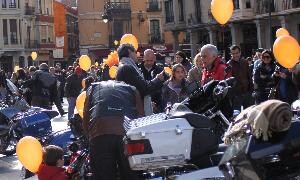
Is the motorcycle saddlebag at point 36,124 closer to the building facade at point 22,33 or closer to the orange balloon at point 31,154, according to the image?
→ the orange balloon at point 31,154

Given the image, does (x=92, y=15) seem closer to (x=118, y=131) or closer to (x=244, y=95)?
(x=244, y=95)

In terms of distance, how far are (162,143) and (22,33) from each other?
2369 inches

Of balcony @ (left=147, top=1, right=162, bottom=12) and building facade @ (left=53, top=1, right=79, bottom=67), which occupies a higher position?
balcony @ (left=147, top=1, right=162, bottom=12)

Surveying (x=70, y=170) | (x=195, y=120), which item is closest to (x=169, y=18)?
(x=70, y=170)

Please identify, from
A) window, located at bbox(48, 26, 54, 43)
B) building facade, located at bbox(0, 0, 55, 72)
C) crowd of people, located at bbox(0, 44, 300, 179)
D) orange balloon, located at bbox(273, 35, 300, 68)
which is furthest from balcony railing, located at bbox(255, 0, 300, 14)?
window, located at bbox(48, 26, 54, 43)

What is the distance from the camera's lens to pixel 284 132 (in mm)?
4039

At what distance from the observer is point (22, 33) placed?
2482 inches

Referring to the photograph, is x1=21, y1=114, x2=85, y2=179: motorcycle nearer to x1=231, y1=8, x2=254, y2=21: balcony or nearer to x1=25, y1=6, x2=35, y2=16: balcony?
x1=231, y1=8, x2=254, y2=21: balcony

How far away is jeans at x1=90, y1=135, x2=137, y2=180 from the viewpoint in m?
5.58

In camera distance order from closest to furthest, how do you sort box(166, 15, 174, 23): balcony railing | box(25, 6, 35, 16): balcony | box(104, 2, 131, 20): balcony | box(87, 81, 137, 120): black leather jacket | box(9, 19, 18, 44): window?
box(87, 81, 137, 120): black leather jacket, box(166, 15, 174, 23): balcony railing, box(9, 19, 18, 44): window, box(104, 2, 131, 20): balcony, box(25, 6, 35, 16): balcony

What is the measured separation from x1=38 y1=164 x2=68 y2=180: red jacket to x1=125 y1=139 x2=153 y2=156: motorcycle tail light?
1935 millimetres

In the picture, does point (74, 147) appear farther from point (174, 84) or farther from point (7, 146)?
point (7, 146)

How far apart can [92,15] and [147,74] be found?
5496 centimetres

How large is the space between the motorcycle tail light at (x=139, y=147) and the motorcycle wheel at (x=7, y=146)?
741 centimetres
